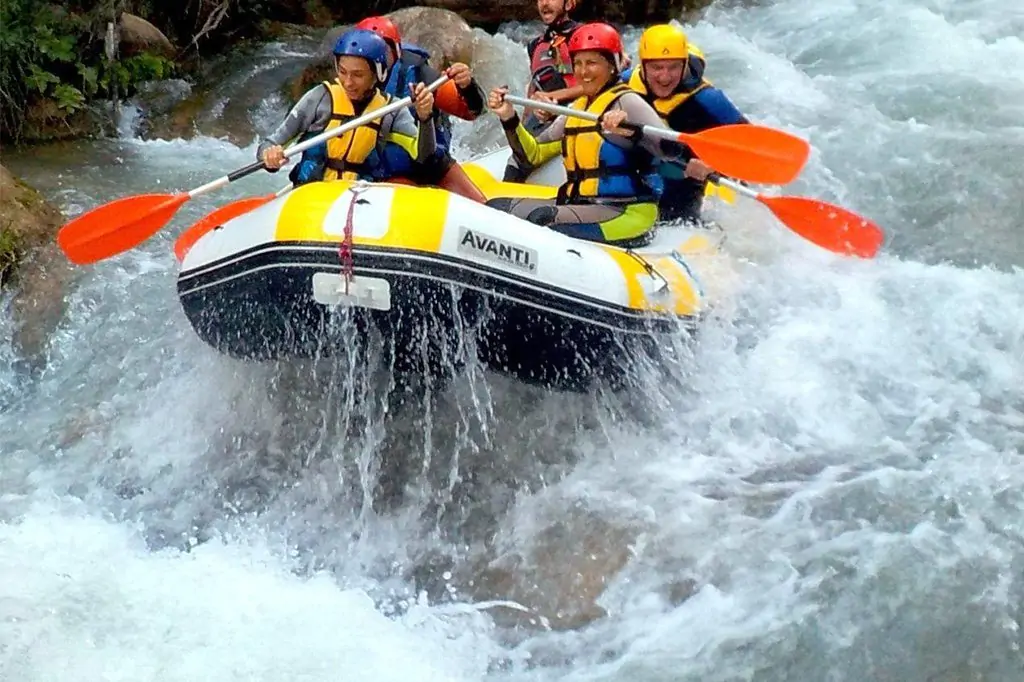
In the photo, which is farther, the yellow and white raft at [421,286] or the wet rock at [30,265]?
the wet rock at [30,265]

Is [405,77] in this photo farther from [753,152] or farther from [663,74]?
[753,152]

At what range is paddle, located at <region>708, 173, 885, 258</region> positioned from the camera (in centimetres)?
440

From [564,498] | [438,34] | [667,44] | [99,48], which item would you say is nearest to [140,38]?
[99,48]

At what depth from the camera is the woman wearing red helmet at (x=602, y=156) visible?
4.24 metres

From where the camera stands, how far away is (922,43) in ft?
26.6

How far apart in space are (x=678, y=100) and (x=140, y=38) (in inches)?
200

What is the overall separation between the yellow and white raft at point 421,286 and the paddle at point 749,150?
1.95ft

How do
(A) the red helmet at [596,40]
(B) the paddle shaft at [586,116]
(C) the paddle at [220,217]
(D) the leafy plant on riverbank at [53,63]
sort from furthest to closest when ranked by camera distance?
1. (D) the leafy plant on riverbank at [53,63]
2. (A) the red helmet at [596,40]
3. (B) the paddle shaft at [586,116]
4. (C) the paddle at [220,217]

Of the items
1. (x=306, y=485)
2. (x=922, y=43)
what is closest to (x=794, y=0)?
(x=922, y=43)

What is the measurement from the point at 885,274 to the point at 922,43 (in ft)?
11.7

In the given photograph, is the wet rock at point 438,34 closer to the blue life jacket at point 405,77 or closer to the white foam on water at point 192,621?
the blue life jacket at point 405,77

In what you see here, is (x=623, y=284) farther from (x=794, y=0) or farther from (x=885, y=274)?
(x=794, y=0)

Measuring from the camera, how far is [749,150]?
4301 mm

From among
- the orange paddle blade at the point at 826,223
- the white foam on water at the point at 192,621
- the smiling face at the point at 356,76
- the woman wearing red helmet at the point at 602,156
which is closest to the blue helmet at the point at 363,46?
the smiling face at the point at 356,76
